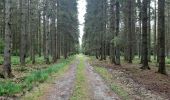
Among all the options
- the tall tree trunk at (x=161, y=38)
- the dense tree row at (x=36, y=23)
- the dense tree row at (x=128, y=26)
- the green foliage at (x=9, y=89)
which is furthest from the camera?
the dense tree row at (x=36, y=23)

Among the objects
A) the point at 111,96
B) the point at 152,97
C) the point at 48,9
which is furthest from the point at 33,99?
the point at 48,9

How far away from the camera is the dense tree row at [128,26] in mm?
20502

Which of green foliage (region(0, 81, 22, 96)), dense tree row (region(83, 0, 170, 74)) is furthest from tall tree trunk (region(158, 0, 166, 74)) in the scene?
green foliage (region(0, 81, 22, 96))

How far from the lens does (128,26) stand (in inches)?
1377

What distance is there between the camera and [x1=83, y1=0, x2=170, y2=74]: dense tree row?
2050 cm

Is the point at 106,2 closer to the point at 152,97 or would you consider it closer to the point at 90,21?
the point at 90,21

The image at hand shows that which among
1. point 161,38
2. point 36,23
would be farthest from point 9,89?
point 36,23

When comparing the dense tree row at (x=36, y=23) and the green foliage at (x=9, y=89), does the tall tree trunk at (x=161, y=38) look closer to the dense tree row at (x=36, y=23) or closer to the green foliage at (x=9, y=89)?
the dense tree row at (x=36, y=23)

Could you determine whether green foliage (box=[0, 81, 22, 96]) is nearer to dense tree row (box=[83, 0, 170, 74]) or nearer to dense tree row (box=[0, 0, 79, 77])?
dense tree row (box=[0, 0, 79, 77])

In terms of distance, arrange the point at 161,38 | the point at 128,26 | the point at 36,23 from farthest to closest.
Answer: the point at 36,23
the point at 128,26
the point at 161,38

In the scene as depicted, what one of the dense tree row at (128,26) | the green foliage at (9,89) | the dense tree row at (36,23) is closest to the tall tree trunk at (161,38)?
the dense tree row at (128,26)

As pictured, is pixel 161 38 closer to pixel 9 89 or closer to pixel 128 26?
pixel 9 89

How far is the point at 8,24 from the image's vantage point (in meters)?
16.1

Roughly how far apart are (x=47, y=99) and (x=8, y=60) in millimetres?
6842
